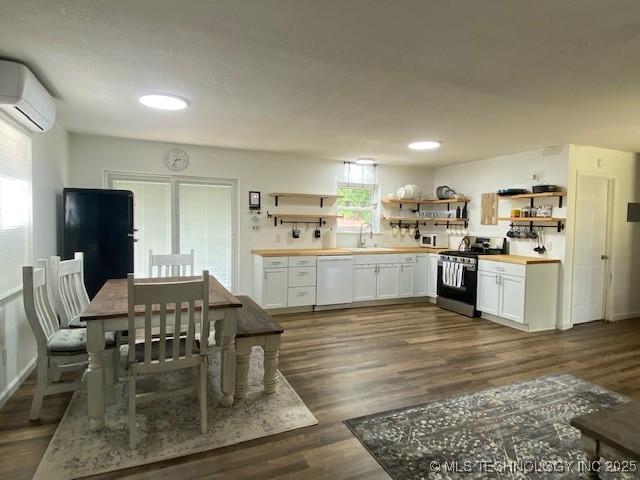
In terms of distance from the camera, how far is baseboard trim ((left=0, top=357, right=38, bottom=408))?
8.62ft

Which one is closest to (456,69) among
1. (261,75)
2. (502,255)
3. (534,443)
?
(261,75)

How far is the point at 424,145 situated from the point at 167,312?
12.2 feet

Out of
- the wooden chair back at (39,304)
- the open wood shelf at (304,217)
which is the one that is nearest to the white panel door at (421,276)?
the open wood shelf at (304,217)

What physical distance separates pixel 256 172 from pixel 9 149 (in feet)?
10.2

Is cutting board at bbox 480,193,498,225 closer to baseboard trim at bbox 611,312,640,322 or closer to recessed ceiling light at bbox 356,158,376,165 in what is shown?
recessed ceiling light at bbox 356,158,376,165

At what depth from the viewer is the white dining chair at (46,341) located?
7.72 ft

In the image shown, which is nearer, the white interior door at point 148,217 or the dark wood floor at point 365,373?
the dark wood floor at point 365,373

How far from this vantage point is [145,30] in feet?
6.60

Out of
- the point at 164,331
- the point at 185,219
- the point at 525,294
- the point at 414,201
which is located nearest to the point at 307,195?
the point at 185,219

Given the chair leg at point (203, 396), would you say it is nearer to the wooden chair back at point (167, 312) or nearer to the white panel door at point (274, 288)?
the wooden chair back at point (167, 312)

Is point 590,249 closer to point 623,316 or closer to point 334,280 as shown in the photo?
point 623,316

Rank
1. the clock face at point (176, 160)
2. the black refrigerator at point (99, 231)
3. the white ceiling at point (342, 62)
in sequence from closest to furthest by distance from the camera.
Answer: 1. the white ceiling at point (342, 62)
2. the black refrigerator at point (99, 231)
3. the clock face at point (176, 160)

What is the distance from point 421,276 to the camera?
6230mm

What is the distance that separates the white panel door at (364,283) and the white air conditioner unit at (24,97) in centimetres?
414
